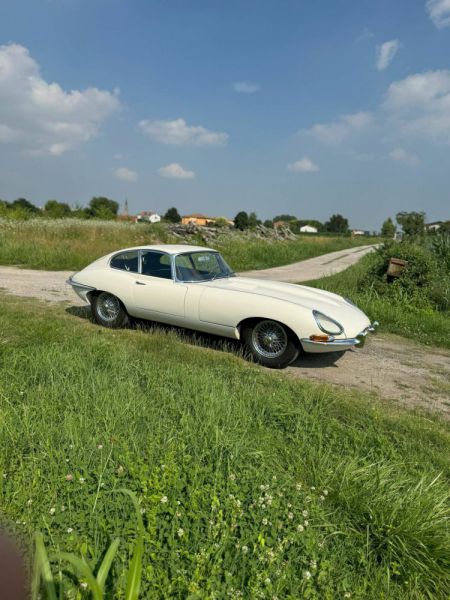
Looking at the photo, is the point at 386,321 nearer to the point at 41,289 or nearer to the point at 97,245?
the point at 41,289

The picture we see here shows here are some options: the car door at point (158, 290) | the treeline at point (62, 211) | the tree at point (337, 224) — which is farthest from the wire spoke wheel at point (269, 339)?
the tree at point (337, 224)

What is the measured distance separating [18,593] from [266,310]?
3.27 meters

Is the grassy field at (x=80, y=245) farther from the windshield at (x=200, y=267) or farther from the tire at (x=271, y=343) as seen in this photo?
the tire at (x=271, y=343)

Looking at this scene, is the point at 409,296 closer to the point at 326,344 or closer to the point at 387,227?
the point at 326,344

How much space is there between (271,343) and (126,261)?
246 cm

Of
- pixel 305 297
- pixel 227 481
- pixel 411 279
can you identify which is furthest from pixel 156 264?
pixel 411 279

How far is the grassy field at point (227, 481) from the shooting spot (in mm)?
1856

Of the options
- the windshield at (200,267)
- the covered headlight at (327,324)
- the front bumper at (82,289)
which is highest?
the windshield at (200,267)

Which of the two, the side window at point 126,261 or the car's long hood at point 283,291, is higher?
the side window at point 126,261

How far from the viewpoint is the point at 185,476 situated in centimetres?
232

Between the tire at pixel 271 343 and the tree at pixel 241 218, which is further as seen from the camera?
the tree at pixel 241 218

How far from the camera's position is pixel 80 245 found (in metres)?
15.5

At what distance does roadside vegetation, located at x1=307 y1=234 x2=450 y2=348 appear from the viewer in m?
6.88

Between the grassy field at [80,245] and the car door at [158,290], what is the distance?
348 inches
